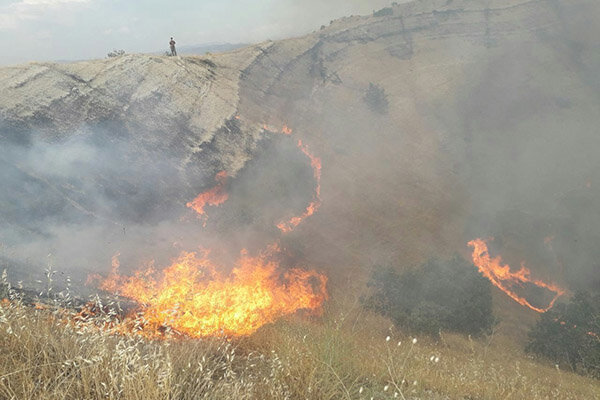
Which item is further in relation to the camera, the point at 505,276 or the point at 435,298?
the point at 505,276

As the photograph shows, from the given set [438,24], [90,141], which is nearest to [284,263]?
[90,141]

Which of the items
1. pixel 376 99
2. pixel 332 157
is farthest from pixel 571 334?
pixel 376 99

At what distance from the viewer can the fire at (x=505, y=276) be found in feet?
45.6

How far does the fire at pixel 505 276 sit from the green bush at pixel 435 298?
1.61 metres

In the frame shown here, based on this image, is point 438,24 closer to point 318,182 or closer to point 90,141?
point 318,182

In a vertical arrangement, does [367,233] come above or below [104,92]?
below

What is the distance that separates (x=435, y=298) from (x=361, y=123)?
14018 millimetres

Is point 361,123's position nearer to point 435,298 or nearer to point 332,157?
point 332,157

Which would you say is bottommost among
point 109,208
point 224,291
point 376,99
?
point 224,291

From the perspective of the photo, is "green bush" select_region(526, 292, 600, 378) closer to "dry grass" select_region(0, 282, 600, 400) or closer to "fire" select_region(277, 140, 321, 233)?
"dry grass" select_region(0, 282, 600, 400)

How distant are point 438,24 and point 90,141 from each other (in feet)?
99.4

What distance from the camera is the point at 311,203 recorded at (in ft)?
55.8

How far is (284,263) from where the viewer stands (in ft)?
44.9

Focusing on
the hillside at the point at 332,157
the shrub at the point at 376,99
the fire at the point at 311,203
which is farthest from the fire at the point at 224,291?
the shrub at the point at 376,99
